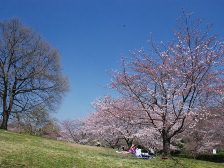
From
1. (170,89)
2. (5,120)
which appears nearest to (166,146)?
(170,89)

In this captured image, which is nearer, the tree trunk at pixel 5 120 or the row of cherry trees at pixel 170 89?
the row of cherry trees at pixel 170 89

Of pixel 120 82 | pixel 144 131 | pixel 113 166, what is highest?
pixel 120 82

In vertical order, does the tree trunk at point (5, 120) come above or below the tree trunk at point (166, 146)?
above

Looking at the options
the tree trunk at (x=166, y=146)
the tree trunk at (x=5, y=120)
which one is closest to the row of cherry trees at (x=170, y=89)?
the tree trunk at (x=166, y=146)

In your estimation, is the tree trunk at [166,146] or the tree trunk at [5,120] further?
the tree trunk at [5,120]

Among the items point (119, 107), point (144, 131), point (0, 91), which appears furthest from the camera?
point (0, 91)

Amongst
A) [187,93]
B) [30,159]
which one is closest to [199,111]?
[187,93]

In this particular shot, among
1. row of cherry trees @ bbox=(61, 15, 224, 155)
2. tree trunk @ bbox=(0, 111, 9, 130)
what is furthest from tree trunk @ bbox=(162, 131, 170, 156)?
tree trunk @ bbox=(0, 111, 9, 130)

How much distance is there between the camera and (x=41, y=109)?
4194 centimetres

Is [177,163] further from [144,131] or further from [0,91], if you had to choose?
[0,91]

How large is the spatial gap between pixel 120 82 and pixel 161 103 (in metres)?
3.01

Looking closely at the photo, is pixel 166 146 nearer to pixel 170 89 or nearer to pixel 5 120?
pixel 170 89

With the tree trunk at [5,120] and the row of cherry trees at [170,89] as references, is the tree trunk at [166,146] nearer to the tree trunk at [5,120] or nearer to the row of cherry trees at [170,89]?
the row of cherry trees at [170,89]

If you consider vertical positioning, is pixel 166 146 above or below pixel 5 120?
below
